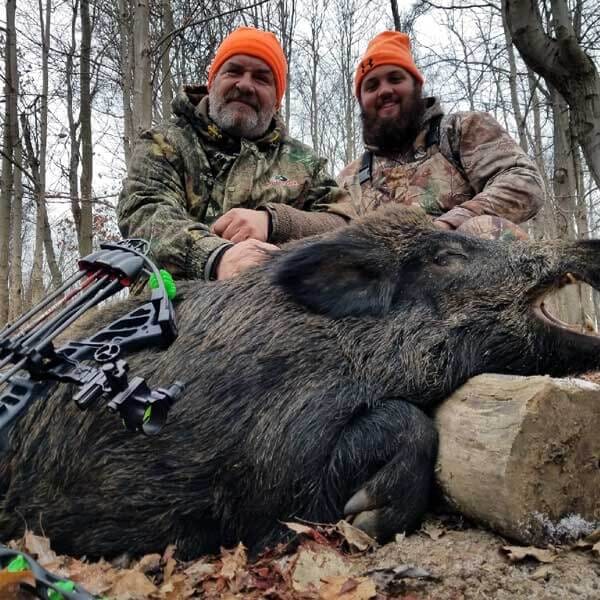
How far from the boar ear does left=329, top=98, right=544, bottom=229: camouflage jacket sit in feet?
6.35

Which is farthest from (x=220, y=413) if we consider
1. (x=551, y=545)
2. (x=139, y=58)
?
(x=139, y=58)

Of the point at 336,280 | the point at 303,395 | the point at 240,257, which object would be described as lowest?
the point at 303,395

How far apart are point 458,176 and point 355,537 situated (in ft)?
13.9

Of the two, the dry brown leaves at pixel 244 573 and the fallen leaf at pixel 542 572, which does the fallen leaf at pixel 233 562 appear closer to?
the dry brown leaves at pixel 244 573

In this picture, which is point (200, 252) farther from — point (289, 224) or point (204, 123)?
point (204, 123)

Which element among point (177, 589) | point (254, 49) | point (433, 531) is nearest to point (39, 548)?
point (177, 589)

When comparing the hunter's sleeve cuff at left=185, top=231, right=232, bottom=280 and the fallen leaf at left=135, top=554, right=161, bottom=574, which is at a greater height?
the hunter's sleeve cuff at left=185, top=231, right=232, bottom=280

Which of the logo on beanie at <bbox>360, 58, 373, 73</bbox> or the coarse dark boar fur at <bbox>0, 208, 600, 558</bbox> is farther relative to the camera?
the logo on beanie at <bbox>360, 58, 373, 73</bbox>

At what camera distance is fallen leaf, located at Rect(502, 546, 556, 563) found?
1.86 metres

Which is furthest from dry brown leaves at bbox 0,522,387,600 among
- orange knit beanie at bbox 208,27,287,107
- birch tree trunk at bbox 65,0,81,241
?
birch tree trunk at bbox 65,0,81,241

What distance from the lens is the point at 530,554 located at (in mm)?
1888

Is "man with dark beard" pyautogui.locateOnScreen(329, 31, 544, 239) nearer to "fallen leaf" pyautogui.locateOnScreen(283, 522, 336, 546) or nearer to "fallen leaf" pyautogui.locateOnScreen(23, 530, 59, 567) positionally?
"fallen leaf" pyautogui.locateOnScreen(283, 522, 336, 546)

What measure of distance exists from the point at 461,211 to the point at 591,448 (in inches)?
107

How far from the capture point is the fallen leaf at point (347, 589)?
5.62 ft
